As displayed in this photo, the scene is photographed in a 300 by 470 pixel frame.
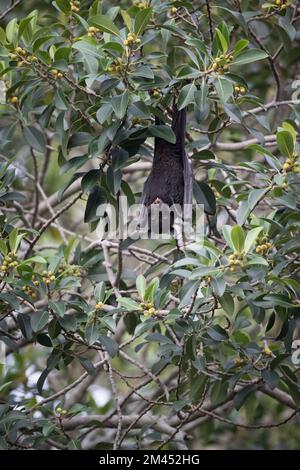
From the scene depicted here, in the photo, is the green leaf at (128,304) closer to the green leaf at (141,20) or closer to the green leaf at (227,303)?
the green leaf at (227,303)

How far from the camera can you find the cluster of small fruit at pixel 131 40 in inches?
108

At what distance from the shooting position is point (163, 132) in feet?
10.0

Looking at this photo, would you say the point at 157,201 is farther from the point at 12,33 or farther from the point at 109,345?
the point at 12,33

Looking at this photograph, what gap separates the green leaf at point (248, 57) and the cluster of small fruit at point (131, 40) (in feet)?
1.24

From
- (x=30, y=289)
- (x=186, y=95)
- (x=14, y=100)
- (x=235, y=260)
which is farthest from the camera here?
(x=14, y=100)

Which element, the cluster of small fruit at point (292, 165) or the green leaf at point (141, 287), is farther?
the green leaf at point (141, 287)

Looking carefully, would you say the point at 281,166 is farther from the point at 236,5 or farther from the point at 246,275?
the point at 236,5

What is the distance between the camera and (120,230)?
341 cm

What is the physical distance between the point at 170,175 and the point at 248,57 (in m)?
0.78

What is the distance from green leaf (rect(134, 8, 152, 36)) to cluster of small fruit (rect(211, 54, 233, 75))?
0.30 metres

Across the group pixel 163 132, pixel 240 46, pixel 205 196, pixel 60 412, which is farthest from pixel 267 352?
pixel 240 46

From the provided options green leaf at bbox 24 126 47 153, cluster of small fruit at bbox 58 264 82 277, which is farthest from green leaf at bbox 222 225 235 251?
green leaf at bbox 24 126 47 153

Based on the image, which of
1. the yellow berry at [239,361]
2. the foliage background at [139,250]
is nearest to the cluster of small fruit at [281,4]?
the foliage background at [139,250]
